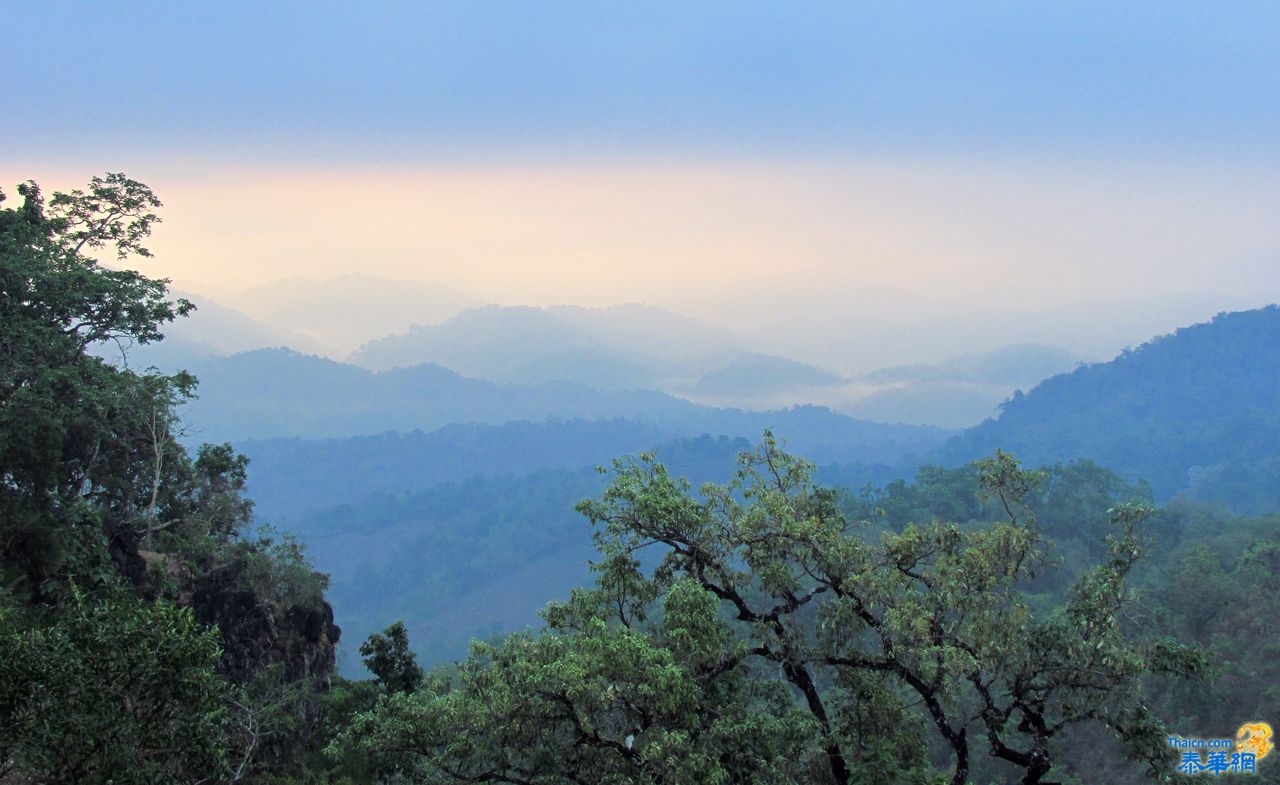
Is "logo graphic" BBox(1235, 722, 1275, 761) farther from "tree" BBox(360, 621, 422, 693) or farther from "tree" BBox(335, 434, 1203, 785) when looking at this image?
"tree" BBox(360, 621, 422, 693)

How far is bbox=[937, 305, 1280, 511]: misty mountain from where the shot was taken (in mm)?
132875

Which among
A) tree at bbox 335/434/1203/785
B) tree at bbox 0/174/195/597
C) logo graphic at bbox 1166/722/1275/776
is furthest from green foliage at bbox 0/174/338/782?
logo graphic at bbox 1166/722/1275/776

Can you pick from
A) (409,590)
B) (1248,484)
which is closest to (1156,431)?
(1248,484)

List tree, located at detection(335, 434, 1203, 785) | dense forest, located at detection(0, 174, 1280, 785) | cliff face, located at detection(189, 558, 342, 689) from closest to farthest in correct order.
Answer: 1. dense forest, located at detection(0, 174, 1280, 785)
2. tree, located at detection(335, 434, 1203, 785)
3. cliff face, located at detection(189, 558, 342, 689)

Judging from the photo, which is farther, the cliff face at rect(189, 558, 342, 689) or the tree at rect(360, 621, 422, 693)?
the tree at rect(360, 621, 422, 693)

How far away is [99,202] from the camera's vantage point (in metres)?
22.9

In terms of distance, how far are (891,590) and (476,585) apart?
451 ft

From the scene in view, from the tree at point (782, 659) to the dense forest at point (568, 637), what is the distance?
41 mm

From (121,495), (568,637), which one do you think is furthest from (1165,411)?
(568,637)

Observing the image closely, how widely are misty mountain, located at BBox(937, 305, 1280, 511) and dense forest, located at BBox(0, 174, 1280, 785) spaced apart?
11254 cm

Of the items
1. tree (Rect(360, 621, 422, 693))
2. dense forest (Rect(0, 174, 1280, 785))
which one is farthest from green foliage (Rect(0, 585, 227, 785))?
tree (Rect(360, 621, 422, 693))

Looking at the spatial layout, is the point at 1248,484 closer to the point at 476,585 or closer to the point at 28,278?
the point at 476,585

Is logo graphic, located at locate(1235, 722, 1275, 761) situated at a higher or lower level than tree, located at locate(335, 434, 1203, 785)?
lower

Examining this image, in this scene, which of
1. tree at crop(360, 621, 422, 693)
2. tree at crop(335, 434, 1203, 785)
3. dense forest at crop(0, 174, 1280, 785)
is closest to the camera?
dense forest at crop(0, 174, 1280, 785)
